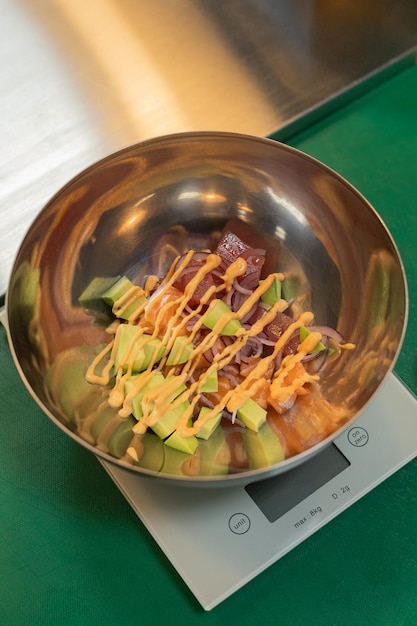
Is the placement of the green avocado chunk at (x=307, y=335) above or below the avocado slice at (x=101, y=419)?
above

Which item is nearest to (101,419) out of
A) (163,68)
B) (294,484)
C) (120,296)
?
(120,296)

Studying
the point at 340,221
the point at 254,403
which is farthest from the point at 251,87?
the point at 254,403

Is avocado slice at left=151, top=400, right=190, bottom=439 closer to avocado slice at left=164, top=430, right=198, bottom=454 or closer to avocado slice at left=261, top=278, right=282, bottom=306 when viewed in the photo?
avocado slice at left=164, top=430, right=198, bottom=454

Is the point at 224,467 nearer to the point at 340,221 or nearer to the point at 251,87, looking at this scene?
the point at 340,221

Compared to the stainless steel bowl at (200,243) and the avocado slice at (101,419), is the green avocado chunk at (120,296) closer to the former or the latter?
the stainless steel bowl at (200,243)

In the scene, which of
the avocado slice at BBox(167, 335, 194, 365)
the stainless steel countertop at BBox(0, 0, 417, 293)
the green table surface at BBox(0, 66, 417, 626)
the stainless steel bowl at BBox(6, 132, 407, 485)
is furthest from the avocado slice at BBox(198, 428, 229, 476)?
the stainless steel countertop at BBox(0, 0, 417, 293)

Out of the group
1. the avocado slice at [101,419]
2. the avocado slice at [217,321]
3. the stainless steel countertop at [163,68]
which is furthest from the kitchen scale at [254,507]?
the stainless steel countertop at [163,68]

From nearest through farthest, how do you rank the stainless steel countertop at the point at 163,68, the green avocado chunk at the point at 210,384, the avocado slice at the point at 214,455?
the avocado slice at the point at 214,455 → the green avocado chunk at the point at 210,384 → the stainless steel countertop at the point at 163,68

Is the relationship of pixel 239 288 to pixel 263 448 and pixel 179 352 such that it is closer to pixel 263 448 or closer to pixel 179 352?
pixel 179 352
